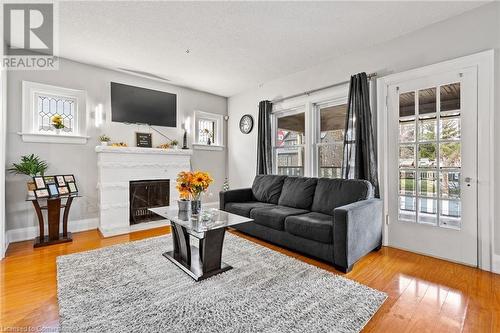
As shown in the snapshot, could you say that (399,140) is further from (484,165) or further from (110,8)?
(110,8)

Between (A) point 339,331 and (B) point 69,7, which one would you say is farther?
(B) point 69,7

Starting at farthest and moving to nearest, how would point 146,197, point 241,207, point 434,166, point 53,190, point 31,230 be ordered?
point 146,197 → point 241,207 → point 31,230 → point 53,190 → point 434,166

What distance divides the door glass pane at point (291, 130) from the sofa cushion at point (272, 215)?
1.52m

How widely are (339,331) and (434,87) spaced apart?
2.78 meters

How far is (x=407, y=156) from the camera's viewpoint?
2938 millimetres

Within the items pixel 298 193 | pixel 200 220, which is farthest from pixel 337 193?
pixel 200 220

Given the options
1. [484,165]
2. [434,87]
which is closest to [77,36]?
[434,87]

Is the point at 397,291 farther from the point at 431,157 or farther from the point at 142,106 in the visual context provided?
the point at 142,106

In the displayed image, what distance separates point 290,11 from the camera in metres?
2.53

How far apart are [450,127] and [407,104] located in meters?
0.53

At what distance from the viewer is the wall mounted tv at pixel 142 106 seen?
408 centimetres

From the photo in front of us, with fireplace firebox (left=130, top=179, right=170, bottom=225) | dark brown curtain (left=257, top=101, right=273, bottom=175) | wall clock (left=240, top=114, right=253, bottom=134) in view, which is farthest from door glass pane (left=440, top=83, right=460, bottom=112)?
fireplace firebox (left=130, top=179, right=170, bottom=225)

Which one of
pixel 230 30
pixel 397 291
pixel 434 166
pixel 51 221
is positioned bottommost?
pixel 397 291

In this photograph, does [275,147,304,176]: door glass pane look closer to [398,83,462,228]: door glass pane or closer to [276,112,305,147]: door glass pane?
[276,112,305,147]: door glass pane
